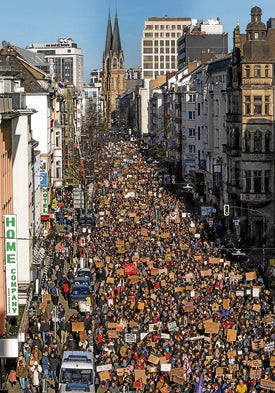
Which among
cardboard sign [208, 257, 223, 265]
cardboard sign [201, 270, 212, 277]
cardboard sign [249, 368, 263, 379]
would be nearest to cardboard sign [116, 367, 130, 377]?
cardboard sign [249, 368, 263, 379]

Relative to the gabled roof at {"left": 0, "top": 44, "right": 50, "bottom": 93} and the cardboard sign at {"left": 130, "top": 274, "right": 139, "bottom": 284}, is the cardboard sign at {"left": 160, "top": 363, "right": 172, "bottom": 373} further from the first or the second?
the gabled roof at {"left": 0, "top": 44, "right": 50, "bottom": 93}

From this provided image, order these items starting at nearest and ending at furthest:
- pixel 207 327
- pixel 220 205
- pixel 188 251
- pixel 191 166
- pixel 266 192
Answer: pixel 207 327 → pixel 188 251 → pixel 266 192 → pixel 220 205 → pixel 191 166

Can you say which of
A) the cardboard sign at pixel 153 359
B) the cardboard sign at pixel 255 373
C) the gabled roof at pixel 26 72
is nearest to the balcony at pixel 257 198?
the gabled roof at pixel 26 72

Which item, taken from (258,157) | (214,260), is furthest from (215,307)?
(258,157)

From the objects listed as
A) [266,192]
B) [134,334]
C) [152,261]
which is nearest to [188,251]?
[152,261]

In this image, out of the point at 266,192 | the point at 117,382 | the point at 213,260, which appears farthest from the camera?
the point at 266,192

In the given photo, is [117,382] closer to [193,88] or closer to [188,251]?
[188,251]
